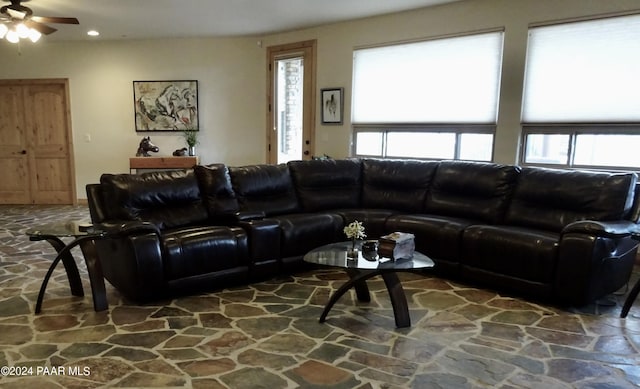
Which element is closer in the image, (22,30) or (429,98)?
(22,30)

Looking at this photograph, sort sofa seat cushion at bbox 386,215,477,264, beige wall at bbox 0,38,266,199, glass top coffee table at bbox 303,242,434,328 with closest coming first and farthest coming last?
glass top coffee table at bbox 303,242,434,328 < sofa seat cushion at bbox 386,215,477,264 < beige wall at bbox 0,38,266,199

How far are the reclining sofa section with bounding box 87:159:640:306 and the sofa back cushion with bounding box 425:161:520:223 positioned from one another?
0.03ft

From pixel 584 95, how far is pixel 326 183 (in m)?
2.72

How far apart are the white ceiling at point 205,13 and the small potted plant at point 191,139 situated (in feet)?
5.16

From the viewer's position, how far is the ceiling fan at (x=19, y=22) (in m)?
4.43

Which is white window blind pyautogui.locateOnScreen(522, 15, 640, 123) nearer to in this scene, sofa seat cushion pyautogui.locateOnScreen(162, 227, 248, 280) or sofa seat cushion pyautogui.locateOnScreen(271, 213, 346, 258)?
sofa seat cushion pyautogui.locateOnScreen(271, 213, 346, 258)

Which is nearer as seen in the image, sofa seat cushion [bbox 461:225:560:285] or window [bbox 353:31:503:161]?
sofa seat cushion [bbox 461:225:560:285]

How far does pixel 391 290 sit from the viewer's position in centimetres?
291

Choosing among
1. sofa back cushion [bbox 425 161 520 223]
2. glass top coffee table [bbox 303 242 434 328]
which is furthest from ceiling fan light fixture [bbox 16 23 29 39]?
sofa back cushion [bbox 425 161 520 223]

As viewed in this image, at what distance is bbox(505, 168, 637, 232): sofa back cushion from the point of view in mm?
3475

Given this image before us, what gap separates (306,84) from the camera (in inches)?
257

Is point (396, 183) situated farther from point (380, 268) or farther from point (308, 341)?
point (308, 341)

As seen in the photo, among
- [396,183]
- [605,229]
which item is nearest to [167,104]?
[396,183]

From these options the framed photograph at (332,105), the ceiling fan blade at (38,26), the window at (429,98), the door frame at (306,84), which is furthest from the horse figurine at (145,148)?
the window at (429,98)
